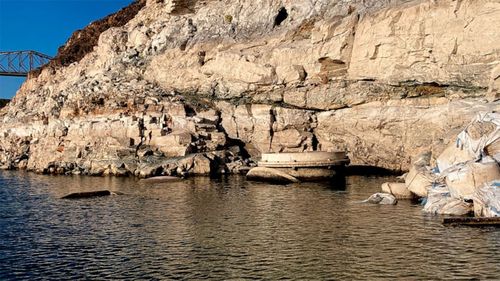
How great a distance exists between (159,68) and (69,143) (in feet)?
45.8

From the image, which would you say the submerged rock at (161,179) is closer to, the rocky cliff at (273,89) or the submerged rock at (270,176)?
the rocky cliff at (273,89)

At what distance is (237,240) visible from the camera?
20656mm

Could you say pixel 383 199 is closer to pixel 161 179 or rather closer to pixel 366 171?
pixel 366 171

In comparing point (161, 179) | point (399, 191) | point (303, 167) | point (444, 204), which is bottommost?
point (444, 204)

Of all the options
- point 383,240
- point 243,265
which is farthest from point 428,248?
point 243,265

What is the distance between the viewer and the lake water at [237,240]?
16.3m

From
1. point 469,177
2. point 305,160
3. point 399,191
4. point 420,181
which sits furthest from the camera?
point 305,160

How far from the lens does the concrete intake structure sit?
4497 centimetres

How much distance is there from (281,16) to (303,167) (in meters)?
23.8

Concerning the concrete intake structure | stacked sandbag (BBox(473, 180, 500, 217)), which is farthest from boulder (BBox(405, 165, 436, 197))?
the concrete intake structure

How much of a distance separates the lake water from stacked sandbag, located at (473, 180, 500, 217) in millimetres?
1810

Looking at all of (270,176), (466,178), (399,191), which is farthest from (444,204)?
(270,176)

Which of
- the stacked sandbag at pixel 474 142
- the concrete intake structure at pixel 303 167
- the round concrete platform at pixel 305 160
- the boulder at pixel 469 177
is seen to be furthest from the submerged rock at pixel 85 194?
the boulder at pixel 469 177

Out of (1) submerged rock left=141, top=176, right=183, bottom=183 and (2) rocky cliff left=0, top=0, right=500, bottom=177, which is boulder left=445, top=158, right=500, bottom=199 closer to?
(2) rocky cliff left=0, top=0, right=500, bottom=177
